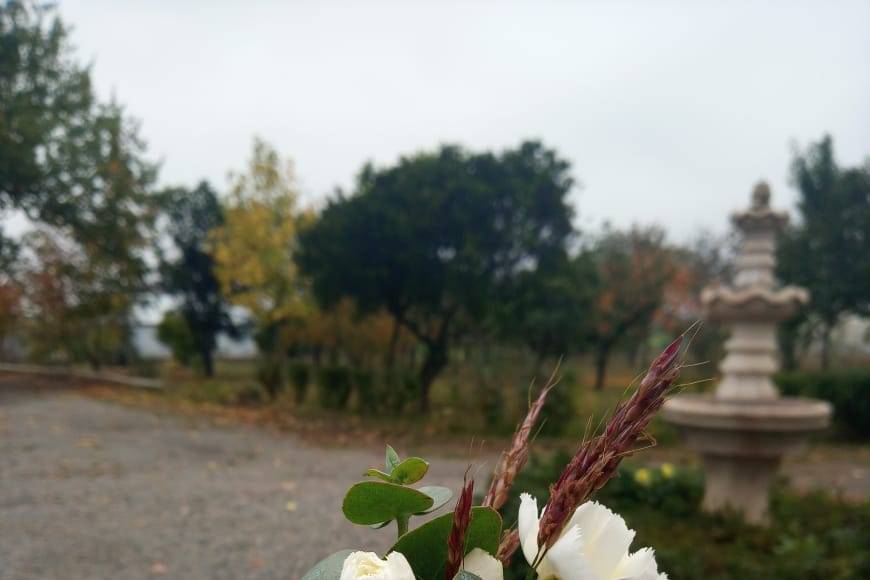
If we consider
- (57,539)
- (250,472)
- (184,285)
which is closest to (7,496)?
(57,539)

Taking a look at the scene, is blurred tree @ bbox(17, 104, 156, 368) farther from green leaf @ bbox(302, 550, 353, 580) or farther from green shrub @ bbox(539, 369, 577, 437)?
green leaf @ bbox(302, 550, 353, 580)

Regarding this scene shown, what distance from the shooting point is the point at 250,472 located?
346 inches

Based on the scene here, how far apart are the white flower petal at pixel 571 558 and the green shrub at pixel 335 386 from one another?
15.5 meters

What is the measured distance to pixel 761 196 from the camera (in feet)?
19.6

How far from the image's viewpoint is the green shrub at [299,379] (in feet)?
55.0

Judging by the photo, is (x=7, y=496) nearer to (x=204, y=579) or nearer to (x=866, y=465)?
(x=204, y=579)

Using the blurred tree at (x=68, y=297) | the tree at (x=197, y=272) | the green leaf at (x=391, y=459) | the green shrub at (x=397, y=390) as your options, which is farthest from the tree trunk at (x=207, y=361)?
the green leaf at (x=391, y=459)

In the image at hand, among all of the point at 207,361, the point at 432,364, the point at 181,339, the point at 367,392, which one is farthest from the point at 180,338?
the point at 432,364

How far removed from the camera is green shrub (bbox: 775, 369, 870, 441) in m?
12.9

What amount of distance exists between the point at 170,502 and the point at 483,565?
7284 millimetres

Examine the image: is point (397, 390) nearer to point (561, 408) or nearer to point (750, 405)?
point (561, 408)

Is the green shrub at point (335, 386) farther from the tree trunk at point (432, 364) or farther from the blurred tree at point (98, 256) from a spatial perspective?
the blurred tree at point (98, 256)

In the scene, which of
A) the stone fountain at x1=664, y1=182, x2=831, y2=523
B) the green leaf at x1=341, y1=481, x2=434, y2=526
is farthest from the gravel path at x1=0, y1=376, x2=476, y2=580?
the green leaf at x1=341, y1=481, x2=434, y2=526

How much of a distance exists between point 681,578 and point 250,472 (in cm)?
633
